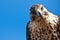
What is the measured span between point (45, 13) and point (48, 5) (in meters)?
0.89

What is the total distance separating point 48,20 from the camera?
1840mm

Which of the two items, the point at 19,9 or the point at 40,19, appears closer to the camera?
the point at 40,19

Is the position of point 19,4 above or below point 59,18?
above

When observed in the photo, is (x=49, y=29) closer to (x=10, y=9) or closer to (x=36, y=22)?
(x=36, y=22)

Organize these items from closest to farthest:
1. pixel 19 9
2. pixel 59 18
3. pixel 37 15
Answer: pixel 37 15
pixel 59 18
pixel 19 9

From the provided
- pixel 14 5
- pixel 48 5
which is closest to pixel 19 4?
pixel 14 5

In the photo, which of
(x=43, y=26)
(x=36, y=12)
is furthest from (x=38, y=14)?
(x=43, y=26)

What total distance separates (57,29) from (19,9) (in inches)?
37.7

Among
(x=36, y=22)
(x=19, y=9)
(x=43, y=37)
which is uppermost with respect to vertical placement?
(x=19, y=9)

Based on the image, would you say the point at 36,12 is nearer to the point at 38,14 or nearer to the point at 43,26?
the point at 38,14

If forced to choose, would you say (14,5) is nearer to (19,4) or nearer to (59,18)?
(19,4)

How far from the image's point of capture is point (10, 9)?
8.95ft

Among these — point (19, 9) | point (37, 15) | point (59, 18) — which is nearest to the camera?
point (37, 15)

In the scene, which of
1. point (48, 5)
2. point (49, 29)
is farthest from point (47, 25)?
point (48, 5)
